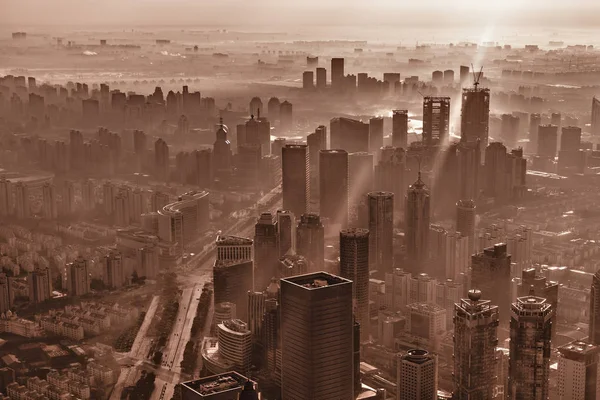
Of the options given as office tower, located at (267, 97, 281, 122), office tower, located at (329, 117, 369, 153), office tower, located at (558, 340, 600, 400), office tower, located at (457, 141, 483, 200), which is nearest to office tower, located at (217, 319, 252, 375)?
office tower, located at (558, 340, 600, 400)

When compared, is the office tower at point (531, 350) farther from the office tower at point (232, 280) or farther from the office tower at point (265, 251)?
the office tower at point (232, 280)

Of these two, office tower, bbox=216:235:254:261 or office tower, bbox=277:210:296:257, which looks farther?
office tower, bbox=277:210:296:257

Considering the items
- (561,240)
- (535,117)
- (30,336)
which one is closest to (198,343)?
(30,336)

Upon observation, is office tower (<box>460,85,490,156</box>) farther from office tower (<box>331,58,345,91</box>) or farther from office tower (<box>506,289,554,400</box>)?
office tower (<box>506,289,554,400</box>)

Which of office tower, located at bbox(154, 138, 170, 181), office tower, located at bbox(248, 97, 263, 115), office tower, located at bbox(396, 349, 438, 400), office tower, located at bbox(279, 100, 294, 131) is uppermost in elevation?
office tower, located at bbox(248, 97, 263, 115)

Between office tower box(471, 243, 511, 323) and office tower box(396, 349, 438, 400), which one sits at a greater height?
office tower box(471, 243, 511, 323)

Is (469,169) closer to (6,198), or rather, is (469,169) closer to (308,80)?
(308,80)
